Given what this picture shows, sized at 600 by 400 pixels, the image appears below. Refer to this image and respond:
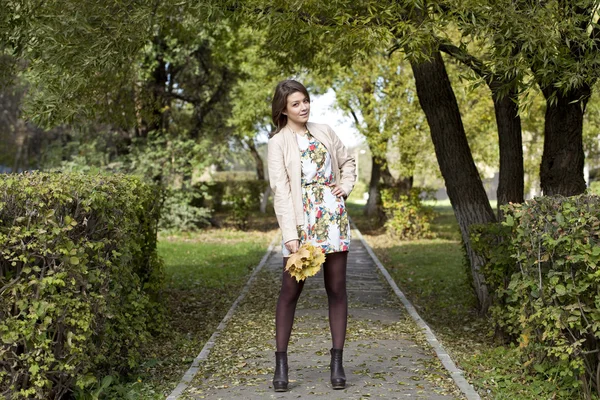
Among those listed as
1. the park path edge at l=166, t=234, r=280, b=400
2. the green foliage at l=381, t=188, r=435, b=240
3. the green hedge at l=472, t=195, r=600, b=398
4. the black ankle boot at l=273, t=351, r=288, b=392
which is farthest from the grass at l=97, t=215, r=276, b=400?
the green foliage at l=381, t=188, r=435, b=240

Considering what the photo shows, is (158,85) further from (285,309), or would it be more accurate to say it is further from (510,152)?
(285,309)

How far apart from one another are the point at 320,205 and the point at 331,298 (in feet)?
2.16

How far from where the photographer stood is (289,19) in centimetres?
769

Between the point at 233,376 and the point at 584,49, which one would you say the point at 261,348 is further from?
the point at 584,49

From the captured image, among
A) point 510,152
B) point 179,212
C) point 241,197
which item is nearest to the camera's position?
point 510,152

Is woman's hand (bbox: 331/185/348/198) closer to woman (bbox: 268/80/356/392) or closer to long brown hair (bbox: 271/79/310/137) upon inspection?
woman (bbox: 268/80/356/392)

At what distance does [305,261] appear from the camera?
543 cm

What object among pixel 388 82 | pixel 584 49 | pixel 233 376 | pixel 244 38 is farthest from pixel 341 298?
pixel 244 38

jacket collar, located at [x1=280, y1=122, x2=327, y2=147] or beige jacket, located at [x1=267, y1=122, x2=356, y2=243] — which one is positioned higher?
jacket collar, located at [x1=280, y1=122, x2=327, y2=147]

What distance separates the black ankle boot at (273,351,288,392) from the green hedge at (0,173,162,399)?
1.17m

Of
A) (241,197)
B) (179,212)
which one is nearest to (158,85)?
(179,212)

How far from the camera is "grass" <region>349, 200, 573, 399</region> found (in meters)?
6.21

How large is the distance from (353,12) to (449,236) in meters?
16.8

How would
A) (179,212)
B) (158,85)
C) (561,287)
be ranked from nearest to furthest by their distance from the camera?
(561,287) < (179,212) < (158,85)
